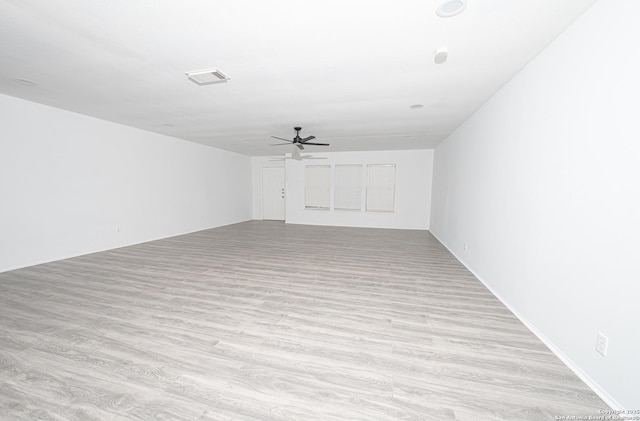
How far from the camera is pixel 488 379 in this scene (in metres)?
1.65

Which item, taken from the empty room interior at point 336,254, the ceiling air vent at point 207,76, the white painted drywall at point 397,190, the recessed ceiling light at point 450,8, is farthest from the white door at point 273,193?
the recessed ceiling light at point 450,8

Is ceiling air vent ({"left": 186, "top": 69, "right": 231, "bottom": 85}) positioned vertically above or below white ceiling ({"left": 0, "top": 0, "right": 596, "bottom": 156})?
below

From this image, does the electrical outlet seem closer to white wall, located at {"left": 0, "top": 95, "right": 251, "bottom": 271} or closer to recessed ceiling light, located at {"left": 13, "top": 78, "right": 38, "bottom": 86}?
recessed ceiling light, located at {"left": 13, "top": 78, "right": 38, "bottom": 86}

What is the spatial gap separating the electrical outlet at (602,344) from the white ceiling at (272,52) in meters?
2.24

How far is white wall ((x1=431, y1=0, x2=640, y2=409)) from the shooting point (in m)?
1.39

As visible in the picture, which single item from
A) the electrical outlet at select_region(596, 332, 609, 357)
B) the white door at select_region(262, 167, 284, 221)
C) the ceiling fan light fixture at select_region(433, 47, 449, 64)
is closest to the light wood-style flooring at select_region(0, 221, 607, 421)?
the electrical outlet at select_region(596, 332, 609, 357)

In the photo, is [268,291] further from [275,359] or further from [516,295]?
[516,295]

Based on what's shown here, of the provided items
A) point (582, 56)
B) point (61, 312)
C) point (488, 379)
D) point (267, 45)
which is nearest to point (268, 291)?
point (61, 312)

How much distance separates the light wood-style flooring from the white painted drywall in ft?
15.2

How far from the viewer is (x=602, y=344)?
4.98 feet

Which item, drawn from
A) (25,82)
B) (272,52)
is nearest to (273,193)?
(25,82)

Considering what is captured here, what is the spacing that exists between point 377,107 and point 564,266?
3012 mm

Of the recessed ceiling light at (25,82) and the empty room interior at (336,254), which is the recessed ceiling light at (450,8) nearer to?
the empty room interior at (336,254)

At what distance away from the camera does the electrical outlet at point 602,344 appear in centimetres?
149
